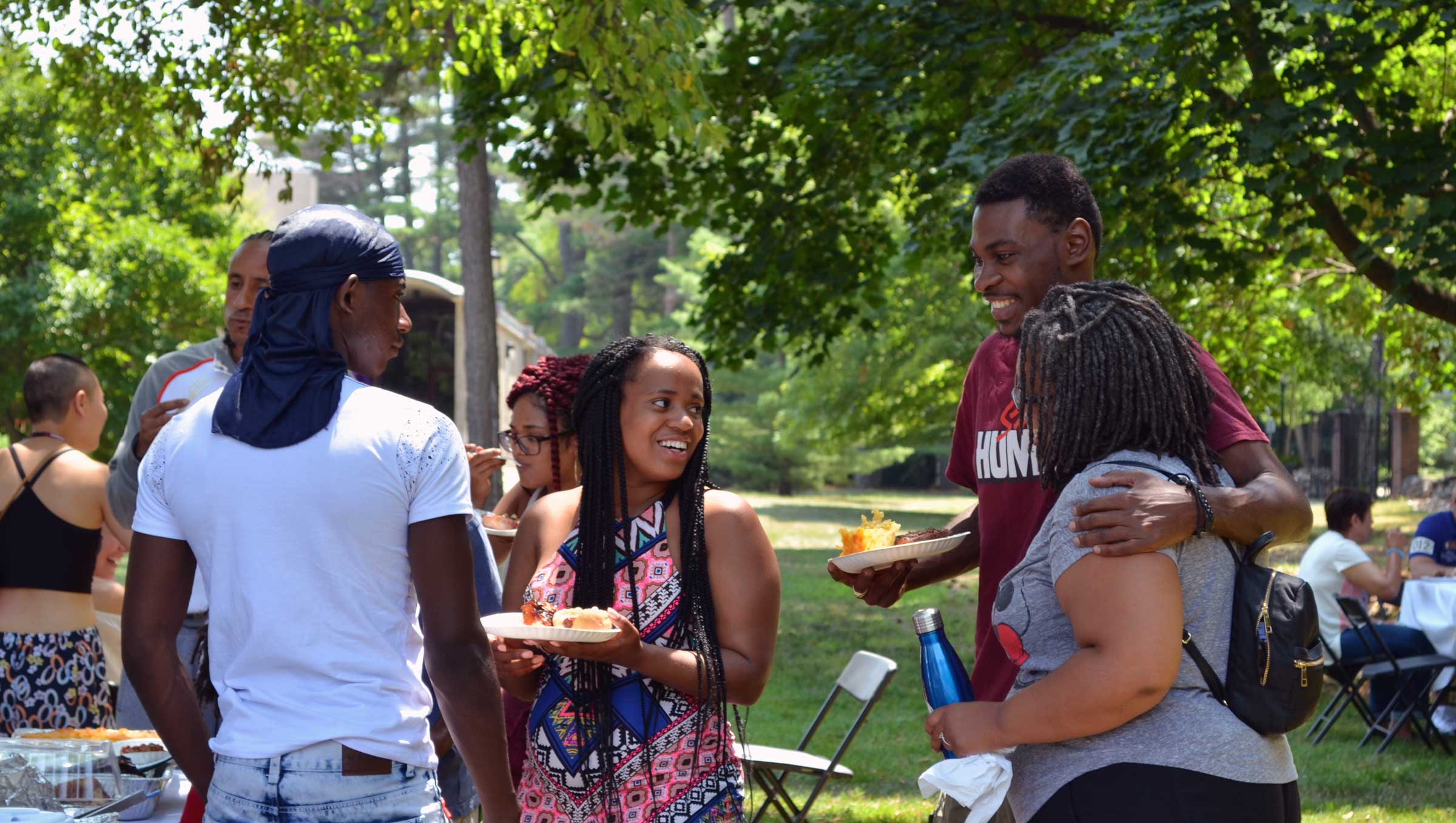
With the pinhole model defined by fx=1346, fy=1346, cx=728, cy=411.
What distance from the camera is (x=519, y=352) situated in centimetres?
2558

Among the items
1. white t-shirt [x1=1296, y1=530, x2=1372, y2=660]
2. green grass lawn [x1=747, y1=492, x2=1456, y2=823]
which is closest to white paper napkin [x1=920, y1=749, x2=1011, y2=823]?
green grass lawn [x1=747, y1=492, x2=1456, y2=823]

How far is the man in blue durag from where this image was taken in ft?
7.27

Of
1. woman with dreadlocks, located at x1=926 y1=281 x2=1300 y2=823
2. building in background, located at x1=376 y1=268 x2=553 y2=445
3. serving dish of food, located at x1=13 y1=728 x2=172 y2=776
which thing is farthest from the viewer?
building in background, located at x1=376 y1=268 x2=553 y2=445

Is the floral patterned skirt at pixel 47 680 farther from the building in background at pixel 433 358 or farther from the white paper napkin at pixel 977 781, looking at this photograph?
the building in background at pixel 433 358

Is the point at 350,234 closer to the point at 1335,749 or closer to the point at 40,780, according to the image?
the point at 40,780

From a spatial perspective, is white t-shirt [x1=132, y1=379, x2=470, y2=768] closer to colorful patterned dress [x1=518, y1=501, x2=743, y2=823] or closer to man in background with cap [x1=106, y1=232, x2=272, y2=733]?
colorful patterned dress [x1=518, y1=501, x2=743, y2=823]

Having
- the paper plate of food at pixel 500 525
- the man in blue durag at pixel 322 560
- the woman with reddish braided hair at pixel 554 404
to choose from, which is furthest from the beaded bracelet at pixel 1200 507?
the paper plate of food at pixel 500 525

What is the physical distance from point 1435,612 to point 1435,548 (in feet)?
5.48

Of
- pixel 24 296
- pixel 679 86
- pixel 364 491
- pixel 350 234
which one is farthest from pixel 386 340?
pixel 24 296

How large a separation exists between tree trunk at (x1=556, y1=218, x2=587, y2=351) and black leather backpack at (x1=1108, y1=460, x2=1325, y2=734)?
47.5 m

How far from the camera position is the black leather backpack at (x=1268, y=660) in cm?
220

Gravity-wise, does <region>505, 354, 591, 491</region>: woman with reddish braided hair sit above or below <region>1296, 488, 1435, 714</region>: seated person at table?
above

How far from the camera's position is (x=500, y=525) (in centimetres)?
441

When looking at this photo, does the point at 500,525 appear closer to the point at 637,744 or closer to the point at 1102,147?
the point at 637,744
